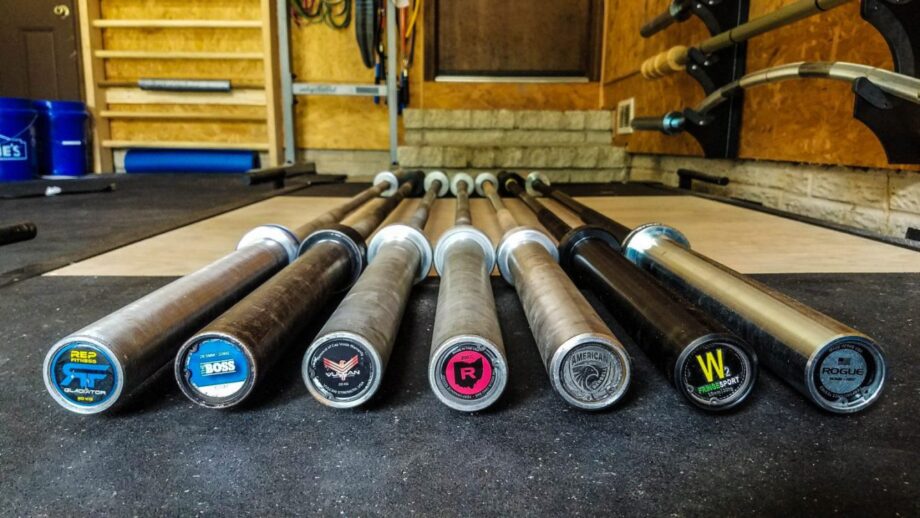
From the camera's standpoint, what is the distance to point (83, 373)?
64cm

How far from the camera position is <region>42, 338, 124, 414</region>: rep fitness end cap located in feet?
2.08

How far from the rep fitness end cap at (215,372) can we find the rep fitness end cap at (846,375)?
625 millimetres

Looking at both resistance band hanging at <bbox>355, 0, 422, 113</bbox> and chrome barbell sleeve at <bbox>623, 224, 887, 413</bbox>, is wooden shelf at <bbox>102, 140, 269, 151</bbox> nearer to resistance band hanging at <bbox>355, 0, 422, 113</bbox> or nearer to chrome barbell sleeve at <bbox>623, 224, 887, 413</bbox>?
resistance band hanging at <bbox>355, 0, 422, 113</bbox>

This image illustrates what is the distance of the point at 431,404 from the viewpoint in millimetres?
704

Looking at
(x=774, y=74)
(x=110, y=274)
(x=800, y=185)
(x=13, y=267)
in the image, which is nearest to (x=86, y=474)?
(x=110, y=274)

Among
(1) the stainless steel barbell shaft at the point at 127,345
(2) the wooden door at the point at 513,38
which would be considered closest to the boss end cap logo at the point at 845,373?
(1) the stainless steel barbell shaft at the point at 127,345

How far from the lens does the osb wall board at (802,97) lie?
1.87m

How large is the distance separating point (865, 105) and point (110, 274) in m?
1.97

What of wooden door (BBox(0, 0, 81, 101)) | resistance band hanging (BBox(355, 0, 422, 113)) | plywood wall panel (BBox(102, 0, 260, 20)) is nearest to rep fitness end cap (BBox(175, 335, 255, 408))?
resistance band hanging (BBox(355, 0, 422, 113))

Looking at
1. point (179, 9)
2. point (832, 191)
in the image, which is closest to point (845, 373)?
point (832, 191)

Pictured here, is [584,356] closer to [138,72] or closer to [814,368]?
[814,368]

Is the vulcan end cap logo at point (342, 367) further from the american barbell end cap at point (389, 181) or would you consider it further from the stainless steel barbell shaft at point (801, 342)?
the american barbell end cap at point (389, 181)

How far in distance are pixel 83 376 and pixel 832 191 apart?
7.43 ft

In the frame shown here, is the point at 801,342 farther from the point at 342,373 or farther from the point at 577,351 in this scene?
the point at 342,373
